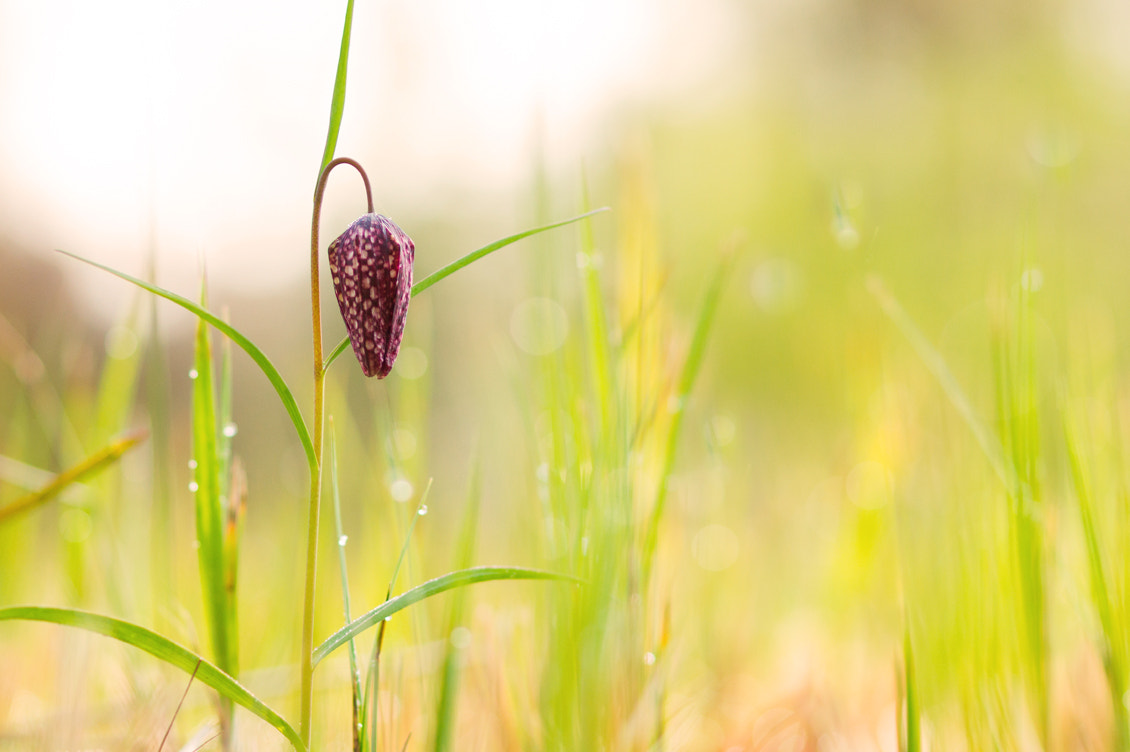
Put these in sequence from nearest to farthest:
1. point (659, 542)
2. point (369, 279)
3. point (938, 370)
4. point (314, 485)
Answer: point (314, 485)
point (369, 279)
point (938, 370)
point (659, 542)

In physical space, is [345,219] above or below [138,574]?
above

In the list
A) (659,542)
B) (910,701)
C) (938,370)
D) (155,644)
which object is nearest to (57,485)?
(155,644)

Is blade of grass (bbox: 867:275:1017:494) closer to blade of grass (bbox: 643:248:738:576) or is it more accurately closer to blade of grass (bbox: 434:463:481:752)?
blade of grass (bbox: 643:248:738:576)

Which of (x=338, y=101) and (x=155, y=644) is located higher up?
(x=338, y=101)

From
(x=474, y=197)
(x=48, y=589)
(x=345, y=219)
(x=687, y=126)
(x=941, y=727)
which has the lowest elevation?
(x=941, y=727)

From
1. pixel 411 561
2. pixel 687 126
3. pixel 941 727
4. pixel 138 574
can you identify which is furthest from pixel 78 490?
pixel 687 126

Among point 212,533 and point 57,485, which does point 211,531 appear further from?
point 57,485

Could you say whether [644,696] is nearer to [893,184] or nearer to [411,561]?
[411,561]
